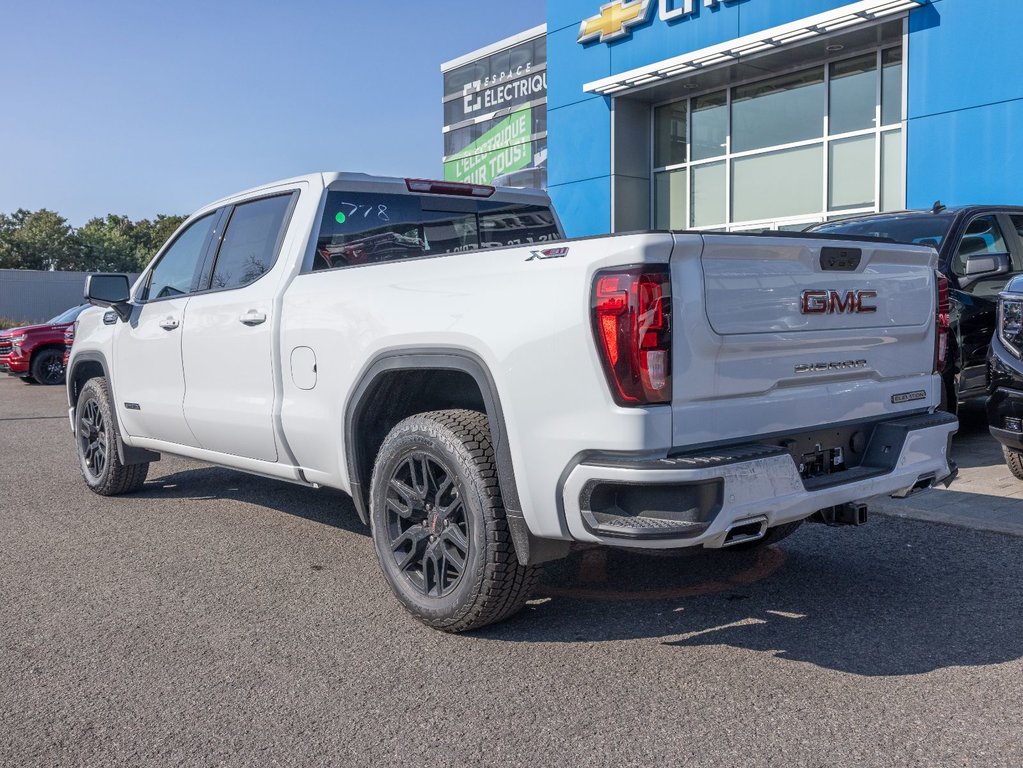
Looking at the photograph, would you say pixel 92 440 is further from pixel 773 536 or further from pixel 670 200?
pixel 670 200

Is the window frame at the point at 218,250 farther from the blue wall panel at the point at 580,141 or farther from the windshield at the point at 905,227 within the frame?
the blue wall panel at the point at 580,141

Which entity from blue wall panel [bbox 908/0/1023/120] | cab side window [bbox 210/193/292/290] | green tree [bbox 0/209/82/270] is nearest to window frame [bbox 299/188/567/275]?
cab side window [bbox 210/193/292/290]

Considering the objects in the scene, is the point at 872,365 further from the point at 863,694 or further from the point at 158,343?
the point at 158,343

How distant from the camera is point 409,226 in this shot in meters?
5.28

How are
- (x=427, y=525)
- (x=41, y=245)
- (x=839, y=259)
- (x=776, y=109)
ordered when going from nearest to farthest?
(x=839, y=259), (x=427, y=525), (x=776, y=109), (x=41, y=245)

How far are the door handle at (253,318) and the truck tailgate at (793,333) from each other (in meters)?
2.37

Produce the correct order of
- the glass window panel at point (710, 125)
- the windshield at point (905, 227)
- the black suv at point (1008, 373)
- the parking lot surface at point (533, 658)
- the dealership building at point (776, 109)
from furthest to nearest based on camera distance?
the glass window panel at point (710, 125), the dealership building at point (776, 109), the windshield at point (905, 227), the black suv at point (1008, 373), the parking lot surface at point (533, 658)

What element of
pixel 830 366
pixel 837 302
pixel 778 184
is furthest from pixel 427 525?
pixel 778 184

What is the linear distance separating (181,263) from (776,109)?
13.1 metres

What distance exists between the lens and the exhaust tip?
3.30 metres

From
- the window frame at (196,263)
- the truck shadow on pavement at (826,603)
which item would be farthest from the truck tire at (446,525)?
the window frame at (196,263)

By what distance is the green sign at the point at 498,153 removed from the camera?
24562mm

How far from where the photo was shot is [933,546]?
510 centimetres

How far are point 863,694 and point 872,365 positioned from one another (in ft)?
4.35
